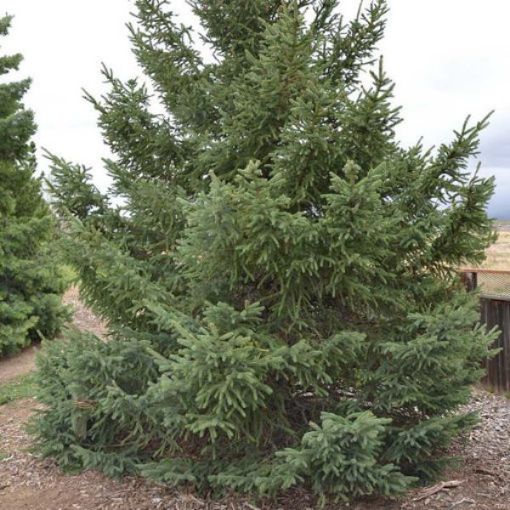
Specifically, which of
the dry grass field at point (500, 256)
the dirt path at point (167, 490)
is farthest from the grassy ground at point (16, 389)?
the dry grass field at point (500, 256)

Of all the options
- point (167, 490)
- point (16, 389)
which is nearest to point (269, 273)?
point (167, 490)

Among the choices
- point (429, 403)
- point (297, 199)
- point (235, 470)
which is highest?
point (297, 199)

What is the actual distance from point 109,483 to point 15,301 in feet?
19.4

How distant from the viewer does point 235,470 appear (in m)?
3.39

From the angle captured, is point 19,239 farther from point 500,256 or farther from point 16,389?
point 500,256

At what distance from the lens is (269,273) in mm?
3324

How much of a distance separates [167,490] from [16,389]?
4493mm

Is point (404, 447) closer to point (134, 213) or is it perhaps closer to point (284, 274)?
point (284, 274)

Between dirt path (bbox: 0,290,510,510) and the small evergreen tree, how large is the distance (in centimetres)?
422

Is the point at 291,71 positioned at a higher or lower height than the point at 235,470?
higher

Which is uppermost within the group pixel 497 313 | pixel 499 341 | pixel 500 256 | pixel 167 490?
pixel 500 256

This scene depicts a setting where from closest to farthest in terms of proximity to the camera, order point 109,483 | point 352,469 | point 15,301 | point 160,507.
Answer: point 352,469 < point 160,507 < point 109,483 < point 15,301

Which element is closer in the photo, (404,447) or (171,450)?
(404,447)

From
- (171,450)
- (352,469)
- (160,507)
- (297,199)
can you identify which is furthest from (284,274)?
(160,507)
